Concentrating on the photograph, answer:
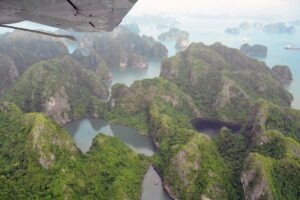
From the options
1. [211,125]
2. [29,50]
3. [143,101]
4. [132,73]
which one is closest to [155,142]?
[143,101]

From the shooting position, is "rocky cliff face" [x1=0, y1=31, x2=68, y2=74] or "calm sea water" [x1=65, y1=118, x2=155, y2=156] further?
"rocky cliff face" [x1=0, y1=31, x2=68, y2=74]

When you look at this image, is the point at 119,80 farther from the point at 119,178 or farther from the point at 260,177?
the point at 260,177

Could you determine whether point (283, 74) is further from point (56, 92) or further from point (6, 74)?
point (6, 74)

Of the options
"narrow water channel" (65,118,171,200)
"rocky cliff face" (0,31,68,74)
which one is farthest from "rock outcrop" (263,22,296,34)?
"narrow water channel" (65,118,171,200)

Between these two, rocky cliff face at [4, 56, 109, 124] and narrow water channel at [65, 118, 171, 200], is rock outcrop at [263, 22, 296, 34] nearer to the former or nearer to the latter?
rocky cliff face at [4, 56, 109, 124]

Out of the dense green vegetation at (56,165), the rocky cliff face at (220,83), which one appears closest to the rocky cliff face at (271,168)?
the dense green vegetation at (56,165)

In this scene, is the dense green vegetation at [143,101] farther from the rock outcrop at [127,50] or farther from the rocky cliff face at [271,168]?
the rock outcrop at [127,50]

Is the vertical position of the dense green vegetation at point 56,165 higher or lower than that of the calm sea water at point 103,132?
higher
